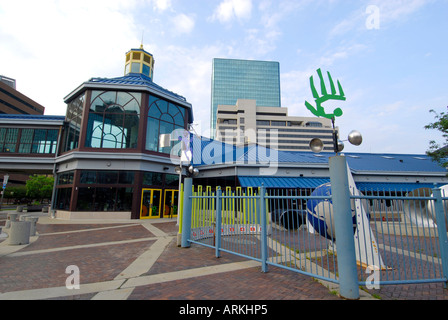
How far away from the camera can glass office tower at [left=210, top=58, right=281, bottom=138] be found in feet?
427

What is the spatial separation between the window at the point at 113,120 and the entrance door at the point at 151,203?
164 inches

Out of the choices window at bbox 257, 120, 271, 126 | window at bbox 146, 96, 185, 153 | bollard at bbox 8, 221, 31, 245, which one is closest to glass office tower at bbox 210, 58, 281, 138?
window at bbox 257, 120, 271, 126

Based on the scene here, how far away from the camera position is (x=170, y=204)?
20.3m

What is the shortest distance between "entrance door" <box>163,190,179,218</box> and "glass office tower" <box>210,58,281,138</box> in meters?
109

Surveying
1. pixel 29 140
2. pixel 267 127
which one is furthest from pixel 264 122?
pixel 29 140

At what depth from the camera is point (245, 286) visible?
185 inches

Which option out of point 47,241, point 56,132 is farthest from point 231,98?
point 47,241

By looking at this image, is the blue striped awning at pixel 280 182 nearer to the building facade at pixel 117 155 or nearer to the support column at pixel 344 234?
the building facade at pixel 117 155

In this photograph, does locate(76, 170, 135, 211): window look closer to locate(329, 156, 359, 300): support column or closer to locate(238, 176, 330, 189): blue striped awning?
locate(238, 176, 330, 189): blue striped awning

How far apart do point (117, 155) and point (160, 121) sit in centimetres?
475

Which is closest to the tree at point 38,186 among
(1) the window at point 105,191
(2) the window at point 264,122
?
(1) the window at point 105,191

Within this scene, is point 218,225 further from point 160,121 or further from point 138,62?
point 138,62

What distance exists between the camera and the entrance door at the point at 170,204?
19.8 m
